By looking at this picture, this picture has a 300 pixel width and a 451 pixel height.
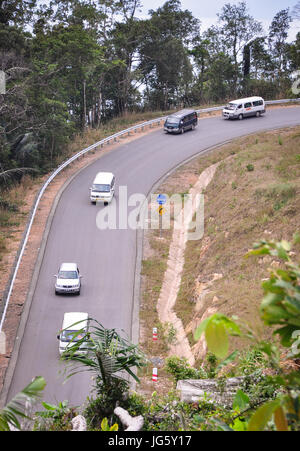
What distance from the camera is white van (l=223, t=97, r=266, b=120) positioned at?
164 ft

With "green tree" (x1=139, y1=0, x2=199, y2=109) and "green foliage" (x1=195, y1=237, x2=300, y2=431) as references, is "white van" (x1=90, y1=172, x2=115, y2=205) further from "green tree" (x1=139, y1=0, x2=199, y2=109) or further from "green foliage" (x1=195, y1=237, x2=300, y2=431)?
"green foliage" (x1=195, y1=237, x2=300, y2=431)

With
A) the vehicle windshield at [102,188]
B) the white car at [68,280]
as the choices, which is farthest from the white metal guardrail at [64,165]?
the vehicle windshield at [102,188]

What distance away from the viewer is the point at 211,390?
8.95m

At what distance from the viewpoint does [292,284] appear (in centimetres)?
375

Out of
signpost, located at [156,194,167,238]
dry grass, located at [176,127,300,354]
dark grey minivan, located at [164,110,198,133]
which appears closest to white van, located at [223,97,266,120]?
dark grey minivan, located at [164,110,198,133]

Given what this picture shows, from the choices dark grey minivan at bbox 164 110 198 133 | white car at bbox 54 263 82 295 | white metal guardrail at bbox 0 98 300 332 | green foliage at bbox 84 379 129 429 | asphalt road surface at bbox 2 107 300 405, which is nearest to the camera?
green foliage at bbox 84 379 129 429

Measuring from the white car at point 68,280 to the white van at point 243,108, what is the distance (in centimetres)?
2985

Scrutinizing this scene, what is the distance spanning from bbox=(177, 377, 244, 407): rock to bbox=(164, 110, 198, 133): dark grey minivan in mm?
38545

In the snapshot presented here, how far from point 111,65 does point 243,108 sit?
44.1 ft

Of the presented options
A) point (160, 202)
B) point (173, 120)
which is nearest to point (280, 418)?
point (160, 202)

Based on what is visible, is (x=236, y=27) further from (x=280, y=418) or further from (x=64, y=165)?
(x=280, y=418)

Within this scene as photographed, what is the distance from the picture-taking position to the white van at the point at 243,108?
164ft

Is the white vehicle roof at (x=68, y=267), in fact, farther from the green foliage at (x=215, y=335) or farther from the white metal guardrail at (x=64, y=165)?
the green foliage at (x=215, y=335)

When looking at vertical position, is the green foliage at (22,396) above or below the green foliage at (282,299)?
below
